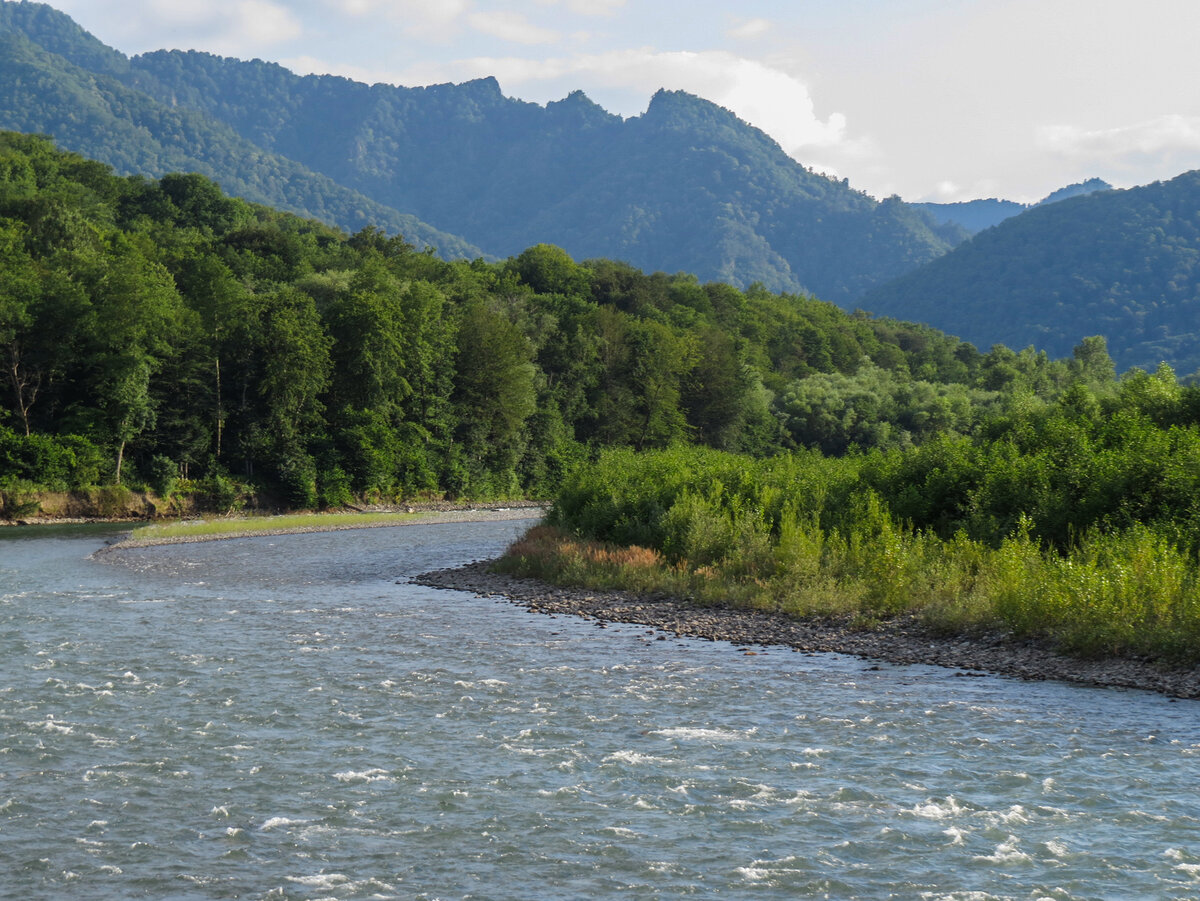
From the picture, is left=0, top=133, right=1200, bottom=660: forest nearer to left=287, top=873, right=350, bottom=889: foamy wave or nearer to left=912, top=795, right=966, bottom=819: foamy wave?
left=912, top=795, right=966, bottom=819: foamy wave

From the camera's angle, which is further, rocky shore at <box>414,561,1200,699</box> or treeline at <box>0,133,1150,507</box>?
treeline at <box>0,133,1150,507</box>

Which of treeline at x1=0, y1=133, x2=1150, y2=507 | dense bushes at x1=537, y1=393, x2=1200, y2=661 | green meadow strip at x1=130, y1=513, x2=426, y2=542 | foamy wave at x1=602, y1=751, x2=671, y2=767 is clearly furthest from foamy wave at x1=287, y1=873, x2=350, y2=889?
green meadow strip at x1=130, y1=513, x2=426, y2=542

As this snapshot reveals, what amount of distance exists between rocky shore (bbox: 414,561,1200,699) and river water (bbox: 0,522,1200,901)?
759 mm

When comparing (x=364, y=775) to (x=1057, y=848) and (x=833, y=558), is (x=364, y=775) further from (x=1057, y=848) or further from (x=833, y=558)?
(x=833, y=558)

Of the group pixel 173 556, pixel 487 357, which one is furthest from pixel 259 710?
pixel 487 357

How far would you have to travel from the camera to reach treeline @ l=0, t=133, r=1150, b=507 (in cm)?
7069

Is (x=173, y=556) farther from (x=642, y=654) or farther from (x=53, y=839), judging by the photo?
(x=53, y=839)

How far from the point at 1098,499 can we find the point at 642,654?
43.5ft

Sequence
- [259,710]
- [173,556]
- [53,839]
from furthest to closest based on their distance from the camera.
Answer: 1. [173,556]
2. [259,710]
3. [53,839]

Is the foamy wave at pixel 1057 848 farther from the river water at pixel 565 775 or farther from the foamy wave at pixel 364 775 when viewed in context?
the foamy wave at pixel 364 775

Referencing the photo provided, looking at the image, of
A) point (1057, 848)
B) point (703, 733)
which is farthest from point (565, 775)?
point (1057, 848)

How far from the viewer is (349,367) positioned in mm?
85000

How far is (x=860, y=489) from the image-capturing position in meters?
34.2

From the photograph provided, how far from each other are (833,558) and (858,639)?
5458mm
